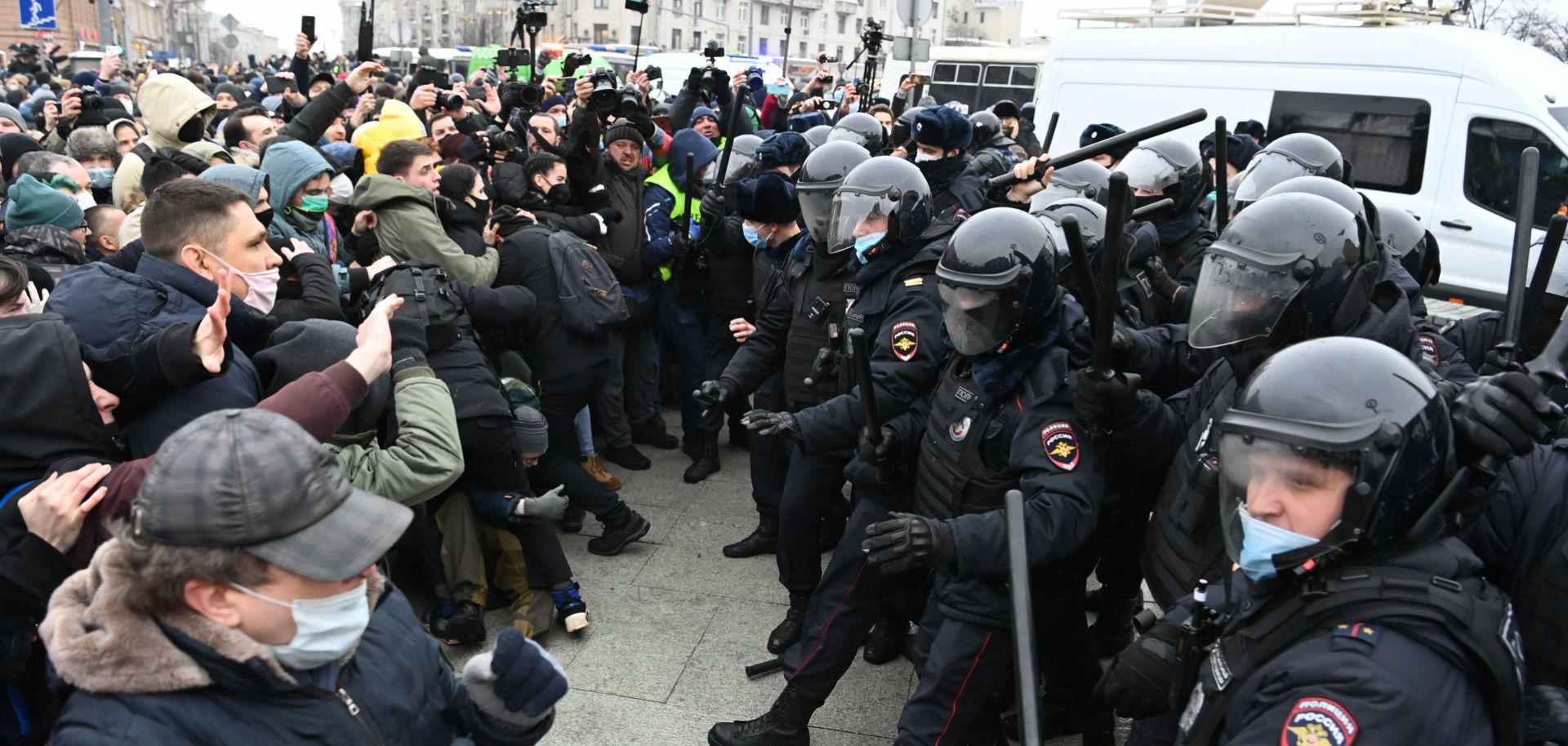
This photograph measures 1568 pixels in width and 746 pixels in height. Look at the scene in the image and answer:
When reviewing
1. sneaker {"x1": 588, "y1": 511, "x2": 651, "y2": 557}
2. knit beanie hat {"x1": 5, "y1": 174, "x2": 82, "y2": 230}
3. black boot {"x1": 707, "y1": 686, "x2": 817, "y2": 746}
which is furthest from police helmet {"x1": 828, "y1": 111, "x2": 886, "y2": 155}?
knit beanie hat {"x1": 5, "y1": 174, "x2": 82, "y2": 230}

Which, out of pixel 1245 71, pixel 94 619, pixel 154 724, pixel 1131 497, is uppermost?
pixel 1245 71

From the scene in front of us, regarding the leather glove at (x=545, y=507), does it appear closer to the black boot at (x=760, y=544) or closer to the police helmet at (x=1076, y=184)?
the black boot at (x=760, y=544)

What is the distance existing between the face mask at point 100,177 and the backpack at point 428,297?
137 inches

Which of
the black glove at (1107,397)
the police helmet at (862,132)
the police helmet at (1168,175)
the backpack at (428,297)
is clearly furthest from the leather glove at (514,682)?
the police helmet at (862,132)

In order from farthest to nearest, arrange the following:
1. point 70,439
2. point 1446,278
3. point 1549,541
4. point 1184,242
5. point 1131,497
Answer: point 1446,278 < point 1184,242 < point 1131,497 < point 70,439 < point 1549,541

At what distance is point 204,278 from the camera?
10.3 feet

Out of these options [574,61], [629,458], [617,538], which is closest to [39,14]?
[574,61]

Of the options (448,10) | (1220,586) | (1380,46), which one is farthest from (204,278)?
(448,10)

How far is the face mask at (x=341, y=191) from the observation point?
5242mm

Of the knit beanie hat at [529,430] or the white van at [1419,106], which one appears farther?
the white van at [1419,106]

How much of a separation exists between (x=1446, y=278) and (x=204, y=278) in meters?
8.86

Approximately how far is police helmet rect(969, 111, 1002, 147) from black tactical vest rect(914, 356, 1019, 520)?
438 centimetres

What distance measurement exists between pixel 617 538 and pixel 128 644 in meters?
3.73

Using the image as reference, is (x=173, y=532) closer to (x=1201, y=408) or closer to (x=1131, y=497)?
(x=1201, y=408)
